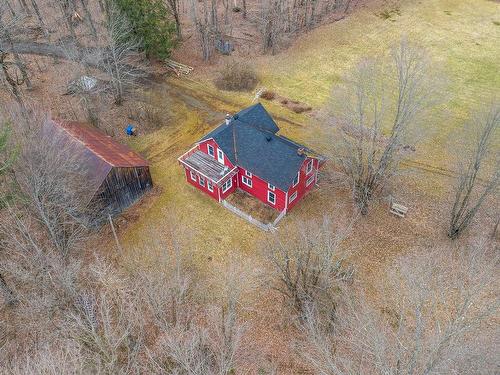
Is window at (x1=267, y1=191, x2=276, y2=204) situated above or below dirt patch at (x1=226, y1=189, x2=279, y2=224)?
above

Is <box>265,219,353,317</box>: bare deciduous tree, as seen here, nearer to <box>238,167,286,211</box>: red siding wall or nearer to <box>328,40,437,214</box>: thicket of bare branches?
<box>238,167,286,211</box>: red siding wall

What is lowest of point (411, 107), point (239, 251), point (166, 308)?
point (239, 251)

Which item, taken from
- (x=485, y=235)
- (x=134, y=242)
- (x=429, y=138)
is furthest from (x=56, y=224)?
(x=429, y=138)

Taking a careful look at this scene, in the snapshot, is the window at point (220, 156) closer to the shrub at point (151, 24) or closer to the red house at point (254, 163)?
the red house at point (254, 163)

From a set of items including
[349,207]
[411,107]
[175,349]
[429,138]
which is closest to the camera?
[175,349]

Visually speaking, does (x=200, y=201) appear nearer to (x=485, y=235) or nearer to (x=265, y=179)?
(x=265, y=179)

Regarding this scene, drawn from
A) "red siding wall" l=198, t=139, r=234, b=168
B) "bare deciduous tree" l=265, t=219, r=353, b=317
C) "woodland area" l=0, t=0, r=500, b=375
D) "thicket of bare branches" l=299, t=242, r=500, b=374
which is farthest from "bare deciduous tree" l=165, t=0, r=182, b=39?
"thicket of bare branches" l=299, t=242, r=500, b=374
